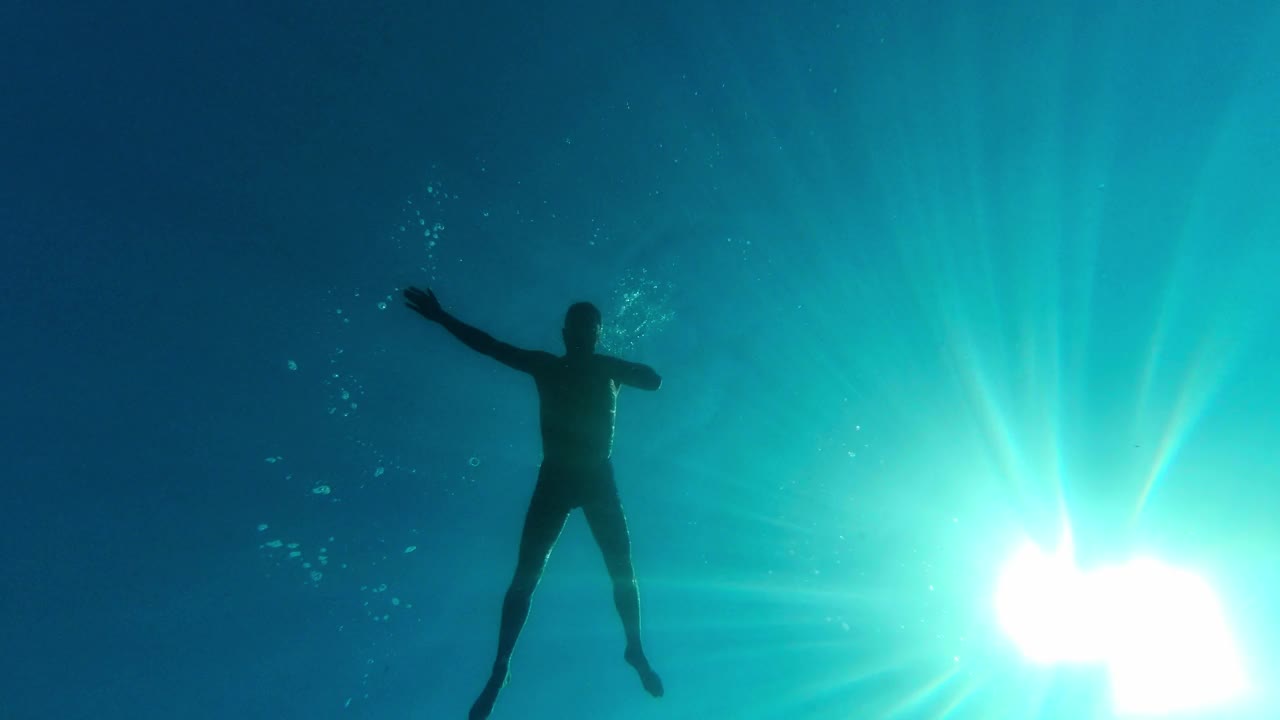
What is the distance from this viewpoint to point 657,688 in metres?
5.81

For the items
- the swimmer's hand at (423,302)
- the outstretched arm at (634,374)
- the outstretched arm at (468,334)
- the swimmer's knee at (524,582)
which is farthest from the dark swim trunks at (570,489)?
the swimmer's hand at (423,302)

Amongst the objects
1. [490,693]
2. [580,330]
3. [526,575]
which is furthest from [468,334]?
[490,693]

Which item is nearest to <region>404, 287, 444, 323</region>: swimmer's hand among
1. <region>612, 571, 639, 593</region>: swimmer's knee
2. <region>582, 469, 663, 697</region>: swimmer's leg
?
<region>582, 469, 663, 697</region>: swimmer's leg

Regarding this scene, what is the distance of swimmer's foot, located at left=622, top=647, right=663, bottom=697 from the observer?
5711 mm

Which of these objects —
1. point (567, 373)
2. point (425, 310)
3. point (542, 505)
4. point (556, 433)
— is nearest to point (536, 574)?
point (542, 505)

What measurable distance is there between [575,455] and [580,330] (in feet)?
3.66

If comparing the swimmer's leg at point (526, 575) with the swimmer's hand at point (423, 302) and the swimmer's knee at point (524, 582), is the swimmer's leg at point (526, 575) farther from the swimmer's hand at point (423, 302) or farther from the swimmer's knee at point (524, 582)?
the swimmer's hand at point (423, 302)

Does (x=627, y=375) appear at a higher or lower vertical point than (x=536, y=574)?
higher

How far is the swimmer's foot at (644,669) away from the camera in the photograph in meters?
5.71

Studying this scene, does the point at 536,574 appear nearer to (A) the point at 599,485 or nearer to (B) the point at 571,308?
(A) the point at 599,485

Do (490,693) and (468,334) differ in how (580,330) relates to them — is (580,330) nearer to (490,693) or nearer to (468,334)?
(468,334)

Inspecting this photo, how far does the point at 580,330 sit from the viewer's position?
629 centimetres

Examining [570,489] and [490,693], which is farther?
[570,489]

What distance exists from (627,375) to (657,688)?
8.60 feet
